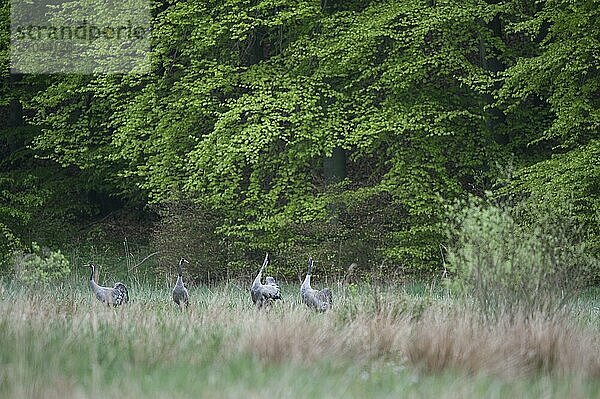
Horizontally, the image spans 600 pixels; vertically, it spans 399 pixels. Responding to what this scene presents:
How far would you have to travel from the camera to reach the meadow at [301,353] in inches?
229

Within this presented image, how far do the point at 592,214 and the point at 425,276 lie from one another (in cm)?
384

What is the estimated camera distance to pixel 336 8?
19.6 meters

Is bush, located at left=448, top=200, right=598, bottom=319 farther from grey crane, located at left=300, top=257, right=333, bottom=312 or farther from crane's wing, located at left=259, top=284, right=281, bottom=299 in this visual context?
crane's wing, located at left=259, top=284, right=281, bottom=299

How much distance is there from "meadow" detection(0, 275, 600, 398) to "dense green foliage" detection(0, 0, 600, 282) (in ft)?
25.7

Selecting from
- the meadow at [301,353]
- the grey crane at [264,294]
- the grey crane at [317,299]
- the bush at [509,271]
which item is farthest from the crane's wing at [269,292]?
the bush at [509,271]

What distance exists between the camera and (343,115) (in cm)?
1772

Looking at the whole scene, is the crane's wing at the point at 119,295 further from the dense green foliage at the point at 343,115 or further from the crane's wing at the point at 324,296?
the dense green foliage at the point at 343,115

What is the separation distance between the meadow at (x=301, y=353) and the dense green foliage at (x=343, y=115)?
7846mm

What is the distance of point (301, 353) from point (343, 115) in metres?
11.2

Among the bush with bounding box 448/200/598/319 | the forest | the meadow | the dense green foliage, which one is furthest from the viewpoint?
the dense green foliage

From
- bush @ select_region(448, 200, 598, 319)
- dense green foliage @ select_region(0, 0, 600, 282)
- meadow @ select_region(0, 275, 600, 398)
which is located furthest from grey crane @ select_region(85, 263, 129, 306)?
dense green foliage @ select_region(0, 0, 600, 282)

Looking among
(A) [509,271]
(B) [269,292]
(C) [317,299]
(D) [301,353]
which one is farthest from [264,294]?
(D) [301,353]

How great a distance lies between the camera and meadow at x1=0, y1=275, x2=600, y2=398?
5.81m

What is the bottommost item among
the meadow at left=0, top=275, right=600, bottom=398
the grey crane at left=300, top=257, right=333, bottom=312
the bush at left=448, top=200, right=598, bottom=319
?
the grey crane at left=300, top=257, right=333, bottom=312
